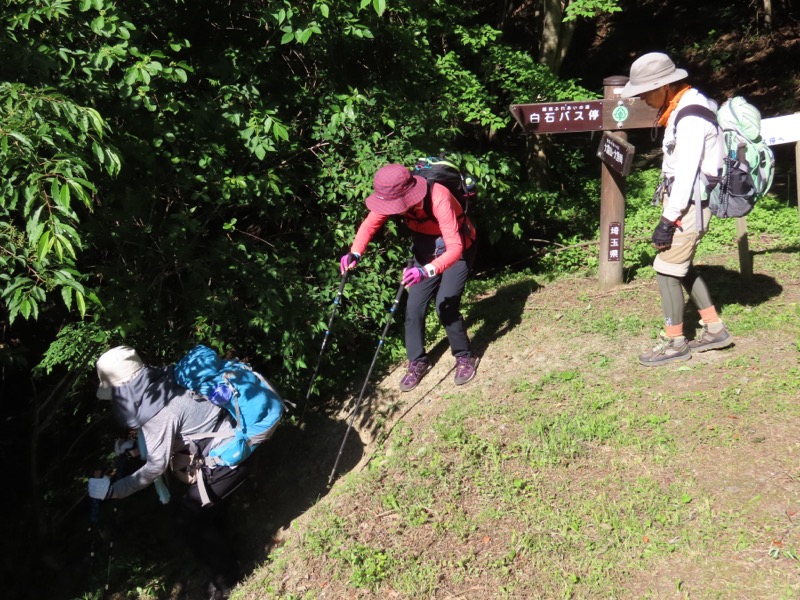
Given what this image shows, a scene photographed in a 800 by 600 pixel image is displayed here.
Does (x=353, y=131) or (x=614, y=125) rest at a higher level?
(x=353, y=131)

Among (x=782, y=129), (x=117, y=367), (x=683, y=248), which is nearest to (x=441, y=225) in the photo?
(x=683, y=248)

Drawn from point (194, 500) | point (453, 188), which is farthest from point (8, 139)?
point (453, 188)

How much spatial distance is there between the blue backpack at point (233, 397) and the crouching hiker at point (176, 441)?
5cm

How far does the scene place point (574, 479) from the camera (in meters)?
4.20

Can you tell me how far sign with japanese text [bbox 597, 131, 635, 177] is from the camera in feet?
18.9

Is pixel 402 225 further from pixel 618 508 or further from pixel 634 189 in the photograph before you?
pixel 634 189

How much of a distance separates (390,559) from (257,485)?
1.96m

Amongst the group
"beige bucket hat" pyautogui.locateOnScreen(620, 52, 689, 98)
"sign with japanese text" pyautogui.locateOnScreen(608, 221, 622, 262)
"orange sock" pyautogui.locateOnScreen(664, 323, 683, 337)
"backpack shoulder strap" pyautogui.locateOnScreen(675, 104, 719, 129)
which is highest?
"beige bucket hat" pyautogui.locateOnScreen(620, 52, 689, 98)

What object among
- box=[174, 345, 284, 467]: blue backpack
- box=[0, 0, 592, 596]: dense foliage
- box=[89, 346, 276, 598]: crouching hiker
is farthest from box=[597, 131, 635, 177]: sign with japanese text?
box=[89, 346, 276, 598]: crouching hiker

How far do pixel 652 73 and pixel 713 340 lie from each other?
1910 mm

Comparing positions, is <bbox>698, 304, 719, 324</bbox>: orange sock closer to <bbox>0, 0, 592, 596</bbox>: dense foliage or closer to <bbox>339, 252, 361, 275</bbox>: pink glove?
<bbox>0, 0, 592, 596</bbox>: dense foliage

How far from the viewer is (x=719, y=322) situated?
4.84 meters

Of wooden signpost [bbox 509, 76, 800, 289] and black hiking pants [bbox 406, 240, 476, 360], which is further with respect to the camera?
wooden signpost [bbox 509, 76, 800, 289]

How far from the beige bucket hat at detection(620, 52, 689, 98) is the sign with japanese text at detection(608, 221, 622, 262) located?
204 centimetres
